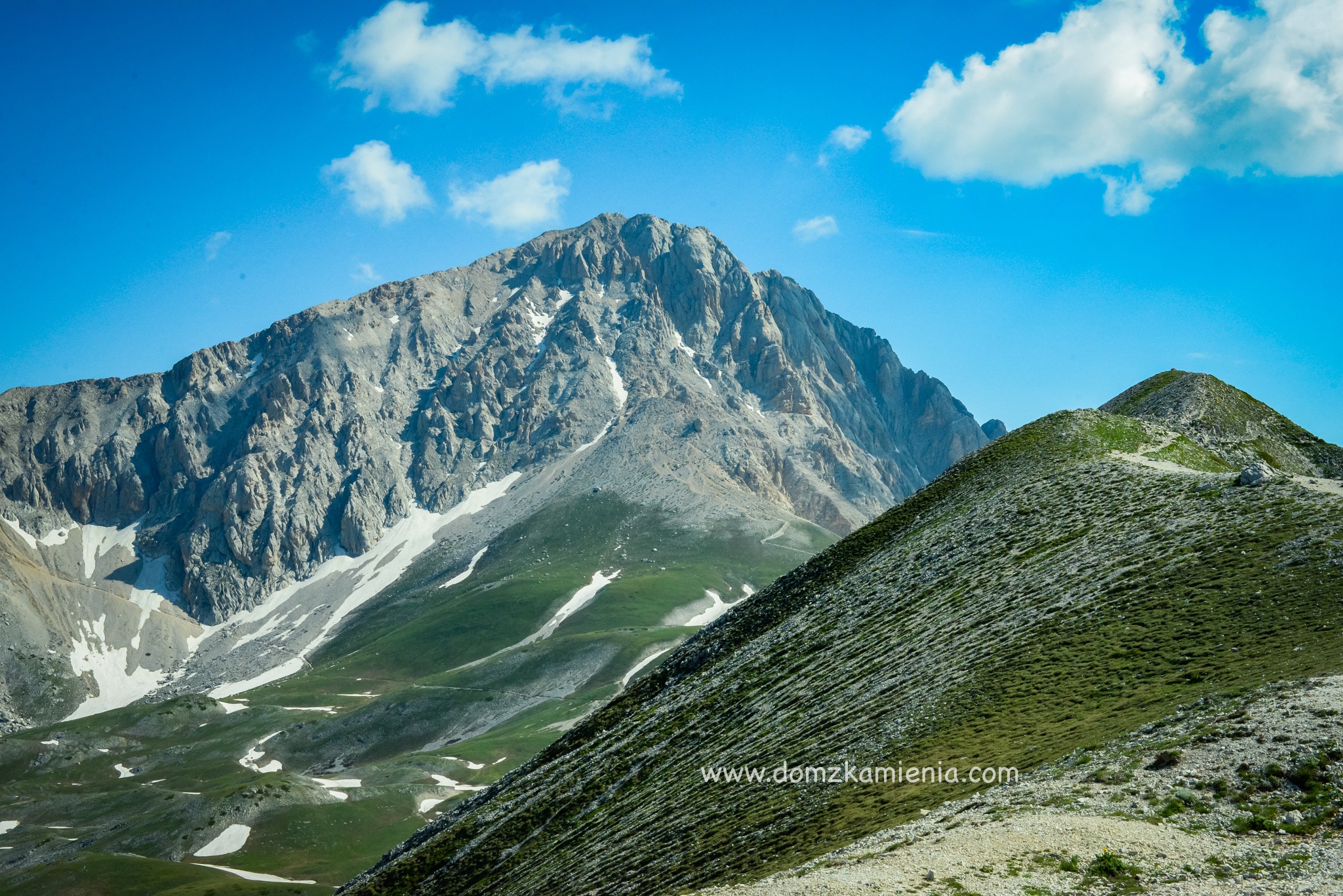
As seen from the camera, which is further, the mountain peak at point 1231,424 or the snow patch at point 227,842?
the snow patch at point 227,842

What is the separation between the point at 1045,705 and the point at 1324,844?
15.4m

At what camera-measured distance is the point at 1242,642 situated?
34812 mm

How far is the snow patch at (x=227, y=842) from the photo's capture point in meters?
136

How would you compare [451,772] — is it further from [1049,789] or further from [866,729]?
[1049,789]

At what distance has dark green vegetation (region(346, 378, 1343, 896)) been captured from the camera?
1395 inches

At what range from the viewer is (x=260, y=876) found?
12681 centimetres

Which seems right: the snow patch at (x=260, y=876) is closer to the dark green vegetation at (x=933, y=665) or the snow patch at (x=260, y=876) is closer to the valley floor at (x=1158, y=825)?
the dark green vegetation at (x=933, y=665)

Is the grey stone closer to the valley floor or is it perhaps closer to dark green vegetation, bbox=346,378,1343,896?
dark green vegetation, bbox=346,378,1343,896

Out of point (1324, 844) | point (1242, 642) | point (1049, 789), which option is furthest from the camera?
point (1242, 642)

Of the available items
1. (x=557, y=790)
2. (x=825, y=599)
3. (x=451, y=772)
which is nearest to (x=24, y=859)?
(x=451, y=772)

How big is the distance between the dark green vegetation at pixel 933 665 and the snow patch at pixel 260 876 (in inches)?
2448

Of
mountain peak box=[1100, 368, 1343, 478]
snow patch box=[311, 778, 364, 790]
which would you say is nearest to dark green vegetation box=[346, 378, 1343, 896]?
mountain peak box=[1100, 368, 1343, 478]

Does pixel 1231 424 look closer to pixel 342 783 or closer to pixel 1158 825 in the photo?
pixel 1158 825

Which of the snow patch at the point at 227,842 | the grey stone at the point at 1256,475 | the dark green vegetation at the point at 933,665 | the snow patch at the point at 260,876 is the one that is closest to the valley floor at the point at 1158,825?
the dark green vegetation at the point at 933,665
